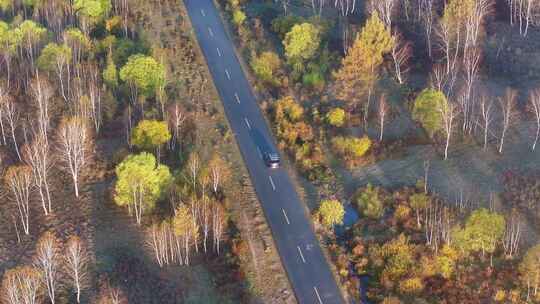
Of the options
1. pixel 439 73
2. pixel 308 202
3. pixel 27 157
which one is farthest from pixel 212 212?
pixel 439 73

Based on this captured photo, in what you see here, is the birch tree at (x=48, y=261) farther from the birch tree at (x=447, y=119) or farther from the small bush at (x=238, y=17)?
the small bush at (x=238, y=17)

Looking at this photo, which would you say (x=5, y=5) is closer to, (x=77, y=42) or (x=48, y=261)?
(x=77, y=42)

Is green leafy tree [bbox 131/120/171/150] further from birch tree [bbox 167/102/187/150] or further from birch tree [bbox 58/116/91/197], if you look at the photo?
birch tree [bbox 58/116/91/197]

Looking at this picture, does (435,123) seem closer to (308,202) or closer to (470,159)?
(470,159)

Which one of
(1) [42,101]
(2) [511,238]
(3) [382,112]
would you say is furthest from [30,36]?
(2) [511,238]

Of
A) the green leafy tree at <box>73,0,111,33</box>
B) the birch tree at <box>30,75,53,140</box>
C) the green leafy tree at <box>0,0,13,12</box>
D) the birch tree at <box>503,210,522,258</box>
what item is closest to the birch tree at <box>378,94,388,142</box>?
the birch tree at <box>503,210,522,258</box>

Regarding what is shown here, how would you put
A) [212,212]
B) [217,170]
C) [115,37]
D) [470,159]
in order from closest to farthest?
[212,212] < [217,170] < [470,159] < [115,37]

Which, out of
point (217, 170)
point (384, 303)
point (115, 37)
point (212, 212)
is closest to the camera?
point (384, 303)
